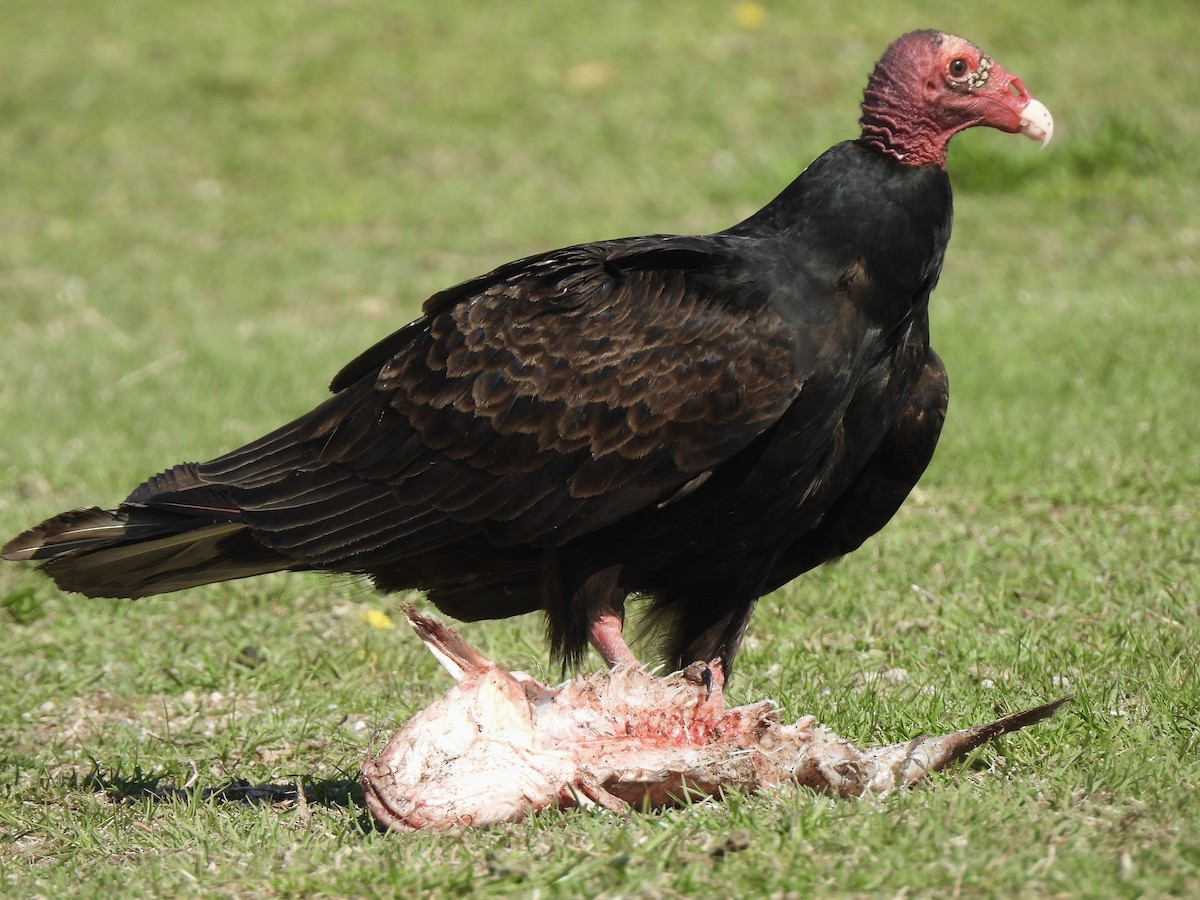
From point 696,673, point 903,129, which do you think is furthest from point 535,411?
point 903,129

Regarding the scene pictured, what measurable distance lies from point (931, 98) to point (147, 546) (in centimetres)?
224

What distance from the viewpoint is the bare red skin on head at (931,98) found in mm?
3684

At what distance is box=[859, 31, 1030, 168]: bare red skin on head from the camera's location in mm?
3684

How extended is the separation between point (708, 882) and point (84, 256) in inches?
332

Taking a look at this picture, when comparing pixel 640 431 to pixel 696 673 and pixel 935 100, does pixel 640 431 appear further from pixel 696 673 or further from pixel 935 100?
pixel 935 100

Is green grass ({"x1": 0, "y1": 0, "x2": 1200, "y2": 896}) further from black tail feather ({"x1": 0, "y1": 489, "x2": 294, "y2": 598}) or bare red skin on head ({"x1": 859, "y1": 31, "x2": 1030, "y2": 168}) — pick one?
bare red skin on head ({"x1": 859, "y1": 31, "x2": 1030, "y2": 168})

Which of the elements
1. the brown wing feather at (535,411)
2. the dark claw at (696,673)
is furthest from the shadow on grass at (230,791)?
the dark claw at (696,673)

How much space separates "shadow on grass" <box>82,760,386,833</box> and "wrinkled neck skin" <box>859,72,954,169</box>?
77.9 inches

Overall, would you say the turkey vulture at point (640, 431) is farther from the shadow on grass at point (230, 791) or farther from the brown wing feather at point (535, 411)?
the shadow on grass at point (230, 791)

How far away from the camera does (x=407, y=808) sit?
10.6 feet

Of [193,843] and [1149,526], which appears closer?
[193,843]

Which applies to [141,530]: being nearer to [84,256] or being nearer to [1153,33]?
[84,256]

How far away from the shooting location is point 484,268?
9.61m

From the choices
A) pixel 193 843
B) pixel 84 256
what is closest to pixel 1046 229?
pixel 84 256
